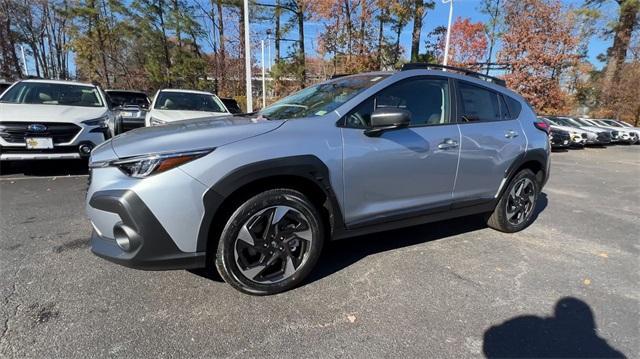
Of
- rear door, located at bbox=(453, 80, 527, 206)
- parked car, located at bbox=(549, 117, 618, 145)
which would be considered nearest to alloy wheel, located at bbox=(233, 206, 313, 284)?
rear door, located at bbox=(453, 80, 527, 206)

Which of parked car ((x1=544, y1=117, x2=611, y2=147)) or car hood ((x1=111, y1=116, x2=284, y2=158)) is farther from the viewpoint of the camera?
parked car ((x1=544, y1=117, x2=611, y2=147))

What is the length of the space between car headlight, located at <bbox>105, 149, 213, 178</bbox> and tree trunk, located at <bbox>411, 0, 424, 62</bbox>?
65.4ft

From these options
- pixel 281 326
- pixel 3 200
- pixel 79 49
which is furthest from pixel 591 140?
pixel 79 49

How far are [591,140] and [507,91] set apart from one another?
56.0 feet

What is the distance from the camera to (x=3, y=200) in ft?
15.3

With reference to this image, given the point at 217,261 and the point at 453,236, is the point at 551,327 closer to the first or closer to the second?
the point at 453,236

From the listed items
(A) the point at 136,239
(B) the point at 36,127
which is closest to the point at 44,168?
(B) the point at 36,127

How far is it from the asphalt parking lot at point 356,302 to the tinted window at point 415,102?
4.25 ft

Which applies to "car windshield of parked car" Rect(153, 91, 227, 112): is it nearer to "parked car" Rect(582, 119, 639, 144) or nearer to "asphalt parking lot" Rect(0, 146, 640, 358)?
"asphalt parking lot" Rect(0, 146, 640, 358)

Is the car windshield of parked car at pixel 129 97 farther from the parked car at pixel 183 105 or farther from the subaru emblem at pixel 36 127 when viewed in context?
the subaru emblem at pixel 36 127

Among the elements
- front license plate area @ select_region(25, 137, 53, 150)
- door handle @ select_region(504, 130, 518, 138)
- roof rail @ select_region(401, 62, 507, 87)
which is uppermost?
roof rail @ select_region(401, 62, 507, 87)

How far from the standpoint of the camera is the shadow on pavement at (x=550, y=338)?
6.98 feet

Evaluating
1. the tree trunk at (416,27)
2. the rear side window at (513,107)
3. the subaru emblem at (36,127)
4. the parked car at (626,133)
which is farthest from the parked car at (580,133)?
the subaru emblem at (36,127)

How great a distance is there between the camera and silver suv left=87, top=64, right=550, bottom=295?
2207 mm
